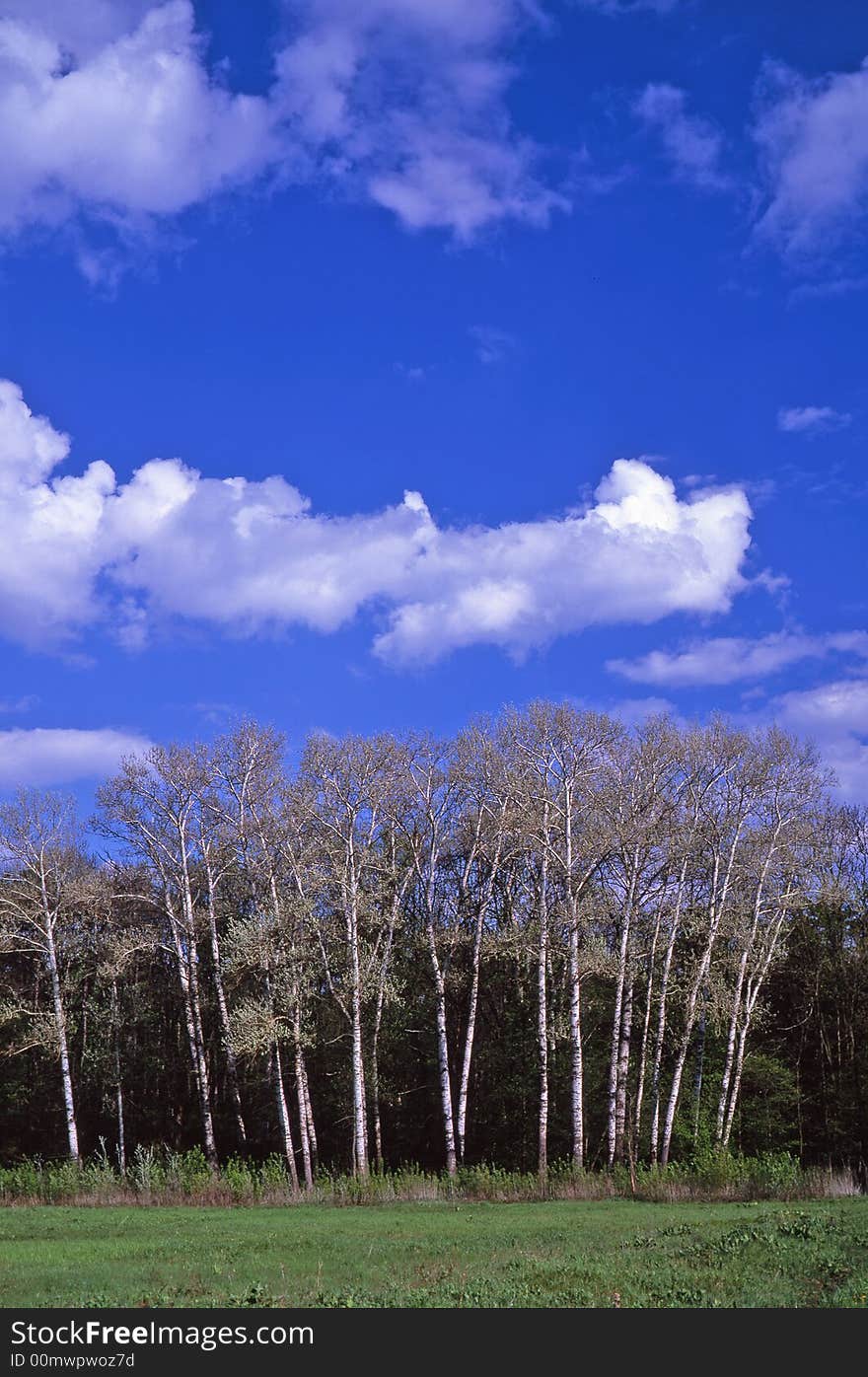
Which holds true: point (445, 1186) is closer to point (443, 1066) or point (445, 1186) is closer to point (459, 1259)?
point (443, 1066)

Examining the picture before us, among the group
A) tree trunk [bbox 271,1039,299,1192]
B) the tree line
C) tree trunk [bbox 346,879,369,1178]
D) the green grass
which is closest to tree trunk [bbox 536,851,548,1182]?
the tree line

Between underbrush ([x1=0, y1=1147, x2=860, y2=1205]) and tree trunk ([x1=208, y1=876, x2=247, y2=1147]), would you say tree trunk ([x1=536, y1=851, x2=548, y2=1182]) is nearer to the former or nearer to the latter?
underbrush ([x1=0, y1=1147, x2=860, y2=1205])

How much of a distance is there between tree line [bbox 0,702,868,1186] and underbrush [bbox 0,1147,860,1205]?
3068 millimetres

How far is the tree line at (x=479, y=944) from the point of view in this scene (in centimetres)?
4225

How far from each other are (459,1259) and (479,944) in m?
24.1

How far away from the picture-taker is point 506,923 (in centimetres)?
4638

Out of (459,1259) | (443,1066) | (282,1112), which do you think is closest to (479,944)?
(443,1066)

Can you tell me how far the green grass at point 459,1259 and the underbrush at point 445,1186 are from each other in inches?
119

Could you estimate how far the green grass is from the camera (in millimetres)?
15461

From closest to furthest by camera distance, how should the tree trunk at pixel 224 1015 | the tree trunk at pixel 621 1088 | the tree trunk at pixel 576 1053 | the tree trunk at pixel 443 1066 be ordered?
1. the tree trunk at pixel 576 1053
2. the tree trunk at pixel 621 1088
3. the tree trunk at pixel 443 1066
4. the tree trunk at pixel 224 1015

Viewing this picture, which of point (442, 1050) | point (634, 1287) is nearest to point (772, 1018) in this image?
point (442, 1050)

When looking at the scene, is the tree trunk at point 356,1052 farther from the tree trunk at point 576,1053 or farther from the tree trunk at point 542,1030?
the tree trunk at point 576,1053

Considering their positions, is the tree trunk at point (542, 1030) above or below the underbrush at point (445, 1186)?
above

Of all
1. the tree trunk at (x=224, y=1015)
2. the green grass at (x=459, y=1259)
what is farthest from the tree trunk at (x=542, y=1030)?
the tree trunk at (x=224, y=1015)
